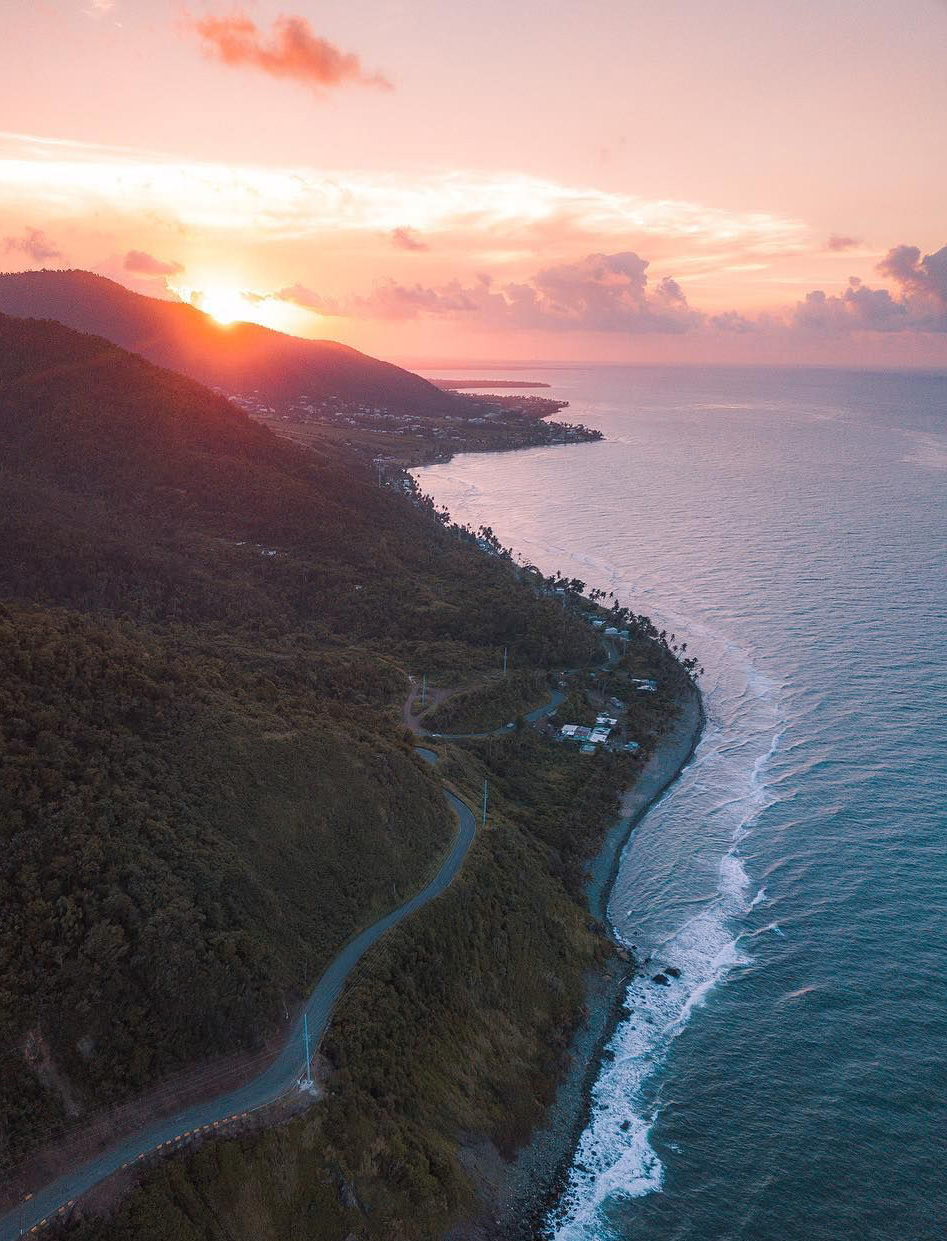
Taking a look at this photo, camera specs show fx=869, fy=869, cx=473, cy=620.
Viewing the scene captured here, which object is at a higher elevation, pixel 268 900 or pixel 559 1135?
pixel 268 900

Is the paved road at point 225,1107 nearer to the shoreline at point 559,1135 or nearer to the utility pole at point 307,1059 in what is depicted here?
the utility pole at point 307,1059

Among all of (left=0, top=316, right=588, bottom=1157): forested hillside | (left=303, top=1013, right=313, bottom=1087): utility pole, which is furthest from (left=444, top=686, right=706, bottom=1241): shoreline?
(left=0, top=316, right=588, bottom=1157): forested hillside

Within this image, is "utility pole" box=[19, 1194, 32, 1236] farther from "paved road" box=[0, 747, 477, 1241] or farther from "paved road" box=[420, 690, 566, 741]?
"paved road" box=[420, 690, 566, 741]

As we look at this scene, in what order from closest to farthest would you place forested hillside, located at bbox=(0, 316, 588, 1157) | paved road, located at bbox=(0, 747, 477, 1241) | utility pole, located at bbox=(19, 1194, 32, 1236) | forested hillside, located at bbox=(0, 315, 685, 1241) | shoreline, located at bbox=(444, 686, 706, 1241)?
utility pole, located at bbox=(19, 1194, 32, 1236) → paved road, located at bbox=(0, 747, 477, 1241) → forested hillside, located at bbox=(0, 315, 685, 1241) → forested hillside, located at bbox=(0, 316, 588, 1157) → shoreline, located at bbox=(444, 686, 706, 1241)

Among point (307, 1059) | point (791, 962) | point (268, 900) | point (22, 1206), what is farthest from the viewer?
point (791, 962)

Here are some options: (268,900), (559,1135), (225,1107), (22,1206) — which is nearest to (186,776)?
(268,900)

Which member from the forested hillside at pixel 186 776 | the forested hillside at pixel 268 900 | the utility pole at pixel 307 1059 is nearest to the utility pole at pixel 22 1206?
the forested hillside at pixel 268 900

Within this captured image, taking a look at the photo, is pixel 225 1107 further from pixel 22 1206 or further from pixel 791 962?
pixel 791 962
